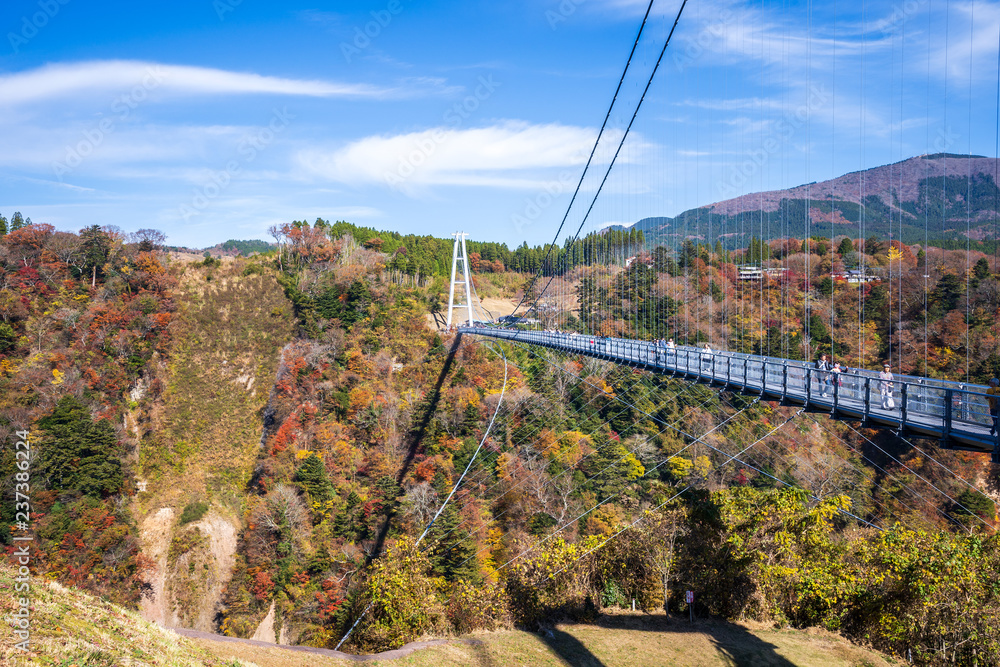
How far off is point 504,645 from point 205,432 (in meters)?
26.3

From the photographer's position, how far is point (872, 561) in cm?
1420

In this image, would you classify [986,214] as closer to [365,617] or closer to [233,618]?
[365,617]

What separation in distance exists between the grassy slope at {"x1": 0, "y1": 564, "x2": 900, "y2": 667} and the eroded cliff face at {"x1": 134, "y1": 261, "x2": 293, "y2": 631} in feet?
55.1

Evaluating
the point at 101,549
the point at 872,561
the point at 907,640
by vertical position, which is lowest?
the point at 101,549

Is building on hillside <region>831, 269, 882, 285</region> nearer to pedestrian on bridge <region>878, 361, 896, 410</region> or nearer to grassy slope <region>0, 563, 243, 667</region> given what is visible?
pedestrian on bridge <region>878, 361, 896, 410</region>

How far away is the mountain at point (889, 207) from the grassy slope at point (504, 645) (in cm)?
997

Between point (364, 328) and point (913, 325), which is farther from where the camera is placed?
point (364, 328)

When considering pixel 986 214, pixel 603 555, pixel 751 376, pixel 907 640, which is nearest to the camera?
pixel 751 376

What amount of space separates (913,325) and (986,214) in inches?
197

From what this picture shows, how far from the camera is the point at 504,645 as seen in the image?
13570 millimetres

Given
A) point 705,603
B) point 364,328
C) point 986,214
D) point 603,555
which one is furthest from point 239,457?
point 986,214

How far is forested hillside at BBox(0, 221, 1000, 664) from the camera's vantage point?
1502cm

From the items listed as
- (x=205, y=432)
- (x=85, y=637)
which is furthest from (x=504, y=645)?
(x=205, y=432)

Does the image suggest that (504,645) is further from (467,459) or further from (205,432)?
(205,432)
